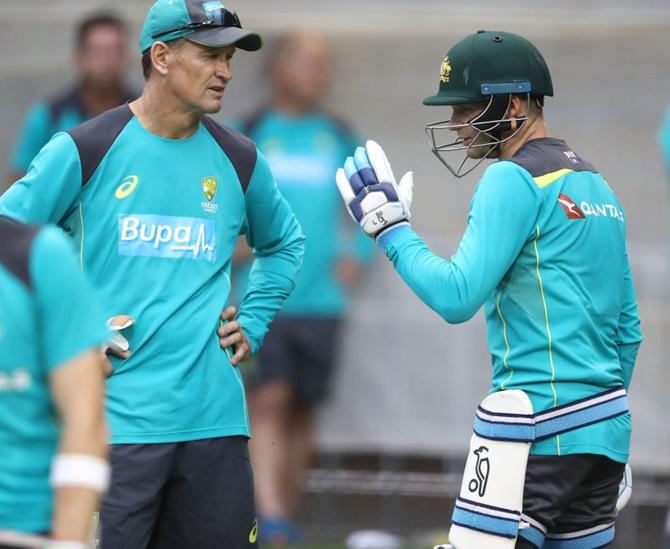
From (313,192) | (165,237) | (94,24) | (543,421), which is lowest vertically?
(543,421)

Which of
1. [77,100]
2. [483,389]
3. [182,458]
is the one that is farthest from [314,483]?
[182,458]

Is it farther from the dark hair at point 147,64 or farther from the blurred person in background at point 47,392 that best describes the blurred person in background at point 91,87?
the blurred person in background at point 47,392

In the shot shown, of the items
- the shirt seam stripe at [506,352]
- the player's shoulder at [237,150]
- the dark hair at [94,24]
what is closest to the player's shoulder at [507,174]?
the shirt seam stripe at [506,352]

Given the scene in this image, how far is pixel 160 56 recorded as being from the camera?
16.9 ft

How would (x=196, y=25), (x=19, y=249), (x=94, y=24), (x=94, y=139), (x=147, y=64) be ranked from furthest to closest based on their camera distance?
(x=94, y=24), (x=147, y=64), (x=196, y=25), (x=94, y=139), (x=19, y=249)

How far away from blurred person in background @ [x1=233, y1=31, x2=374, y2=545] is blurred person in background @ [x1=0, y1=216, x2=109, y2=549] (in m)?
4.60

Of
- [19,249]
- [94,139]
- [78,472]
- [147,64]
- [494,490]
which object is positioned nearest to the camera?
[78,472]

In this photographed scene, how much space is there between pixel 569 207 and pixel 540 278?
0.75 ft

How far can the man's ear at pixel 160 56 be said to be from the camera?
5148mm

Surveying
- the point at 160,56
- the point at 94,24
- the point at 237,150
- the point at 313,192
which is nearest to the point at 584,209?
the point at 237,150

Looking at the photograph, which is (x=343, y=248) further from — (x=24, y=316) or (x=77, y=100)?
(x=24, y=316)

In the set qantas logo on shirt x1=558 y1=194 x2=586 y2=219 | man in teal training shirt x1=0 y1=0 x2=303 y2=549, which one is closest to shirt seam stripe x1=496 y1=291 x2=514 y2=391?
qantas logo on shirt x1=558 y1=194 x2=586 y2=219

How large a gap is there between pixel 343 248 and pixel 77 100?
161 cm

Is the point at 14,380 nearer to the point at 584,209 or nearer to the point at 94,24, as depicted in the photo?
the point at 584,209
